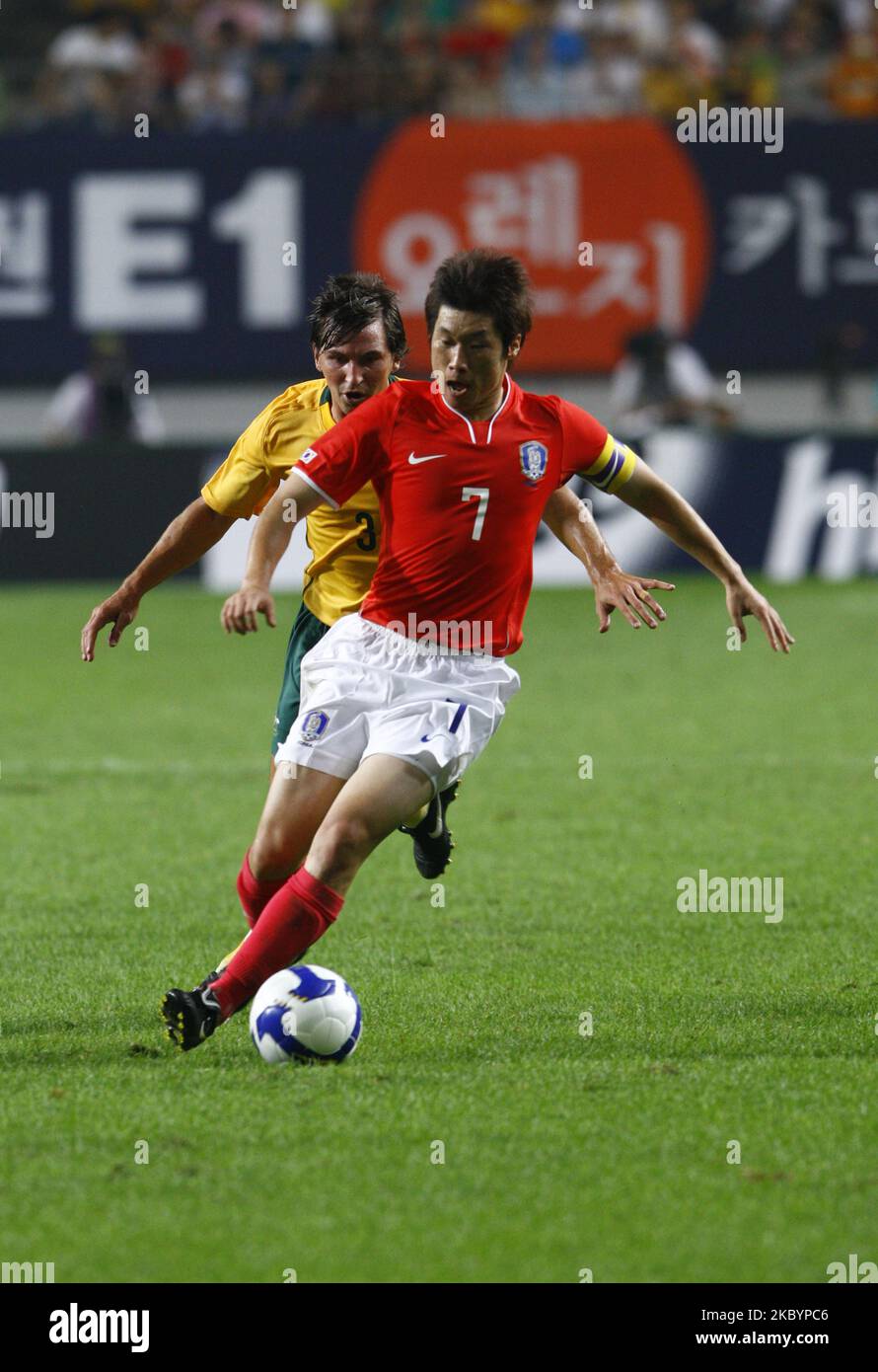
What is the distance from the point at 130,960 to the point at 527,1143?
2084 mm

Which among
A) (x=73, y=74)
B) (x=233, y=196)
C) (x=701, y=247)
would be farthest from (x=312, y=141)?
(x=701, y=247)

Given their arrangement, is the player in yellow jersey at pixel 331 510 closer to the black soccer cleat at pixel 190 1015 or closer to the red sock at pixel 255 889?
the red sock at pixel 255 889

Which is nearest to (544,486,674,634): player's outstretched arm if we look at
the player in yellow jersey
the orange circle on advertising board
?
the player in yellow jersey

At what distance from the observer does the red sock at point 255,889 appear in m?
5.34

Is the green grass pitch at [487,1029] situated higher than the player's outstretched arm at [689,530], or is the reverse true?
the player's outstretched arm at [689,530]

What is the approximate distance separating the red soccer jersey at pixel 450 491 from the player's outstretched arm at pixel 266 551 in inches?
1.8

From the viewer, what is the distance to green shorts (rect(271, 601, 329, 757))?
5496 millimetres

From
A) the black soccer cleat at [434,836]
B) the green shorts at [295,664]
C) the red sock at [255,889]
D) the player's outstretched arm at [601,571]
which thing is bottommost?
the red sock at [255,889]

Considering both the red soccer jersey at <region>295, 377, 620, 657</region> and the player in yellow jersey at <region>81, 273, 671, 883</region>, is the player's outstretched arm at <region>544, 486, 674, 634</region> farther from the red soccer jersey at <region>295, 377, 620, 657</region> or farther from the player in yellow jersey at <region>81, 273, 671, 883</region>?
the red soccer jersey at <region>295, 377, 620, 657</region>

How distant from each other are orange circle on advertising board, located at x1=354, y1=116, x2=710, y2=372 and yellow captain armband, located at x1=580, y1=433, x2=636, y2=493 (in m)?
14.6

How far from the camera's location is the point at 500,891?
7039 mm

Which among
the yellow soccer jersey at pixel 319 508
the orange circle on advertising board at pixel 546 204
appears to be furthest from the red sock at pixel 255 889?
the orange circle on advertising board at pixel 546 204

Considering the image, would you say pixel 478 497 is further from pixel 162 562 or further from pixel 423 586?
pixel 162 562

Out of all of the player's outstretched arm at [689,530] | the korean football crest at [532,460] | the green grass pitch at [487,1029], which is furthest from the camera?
the player's outstretched arm at [689,530]
